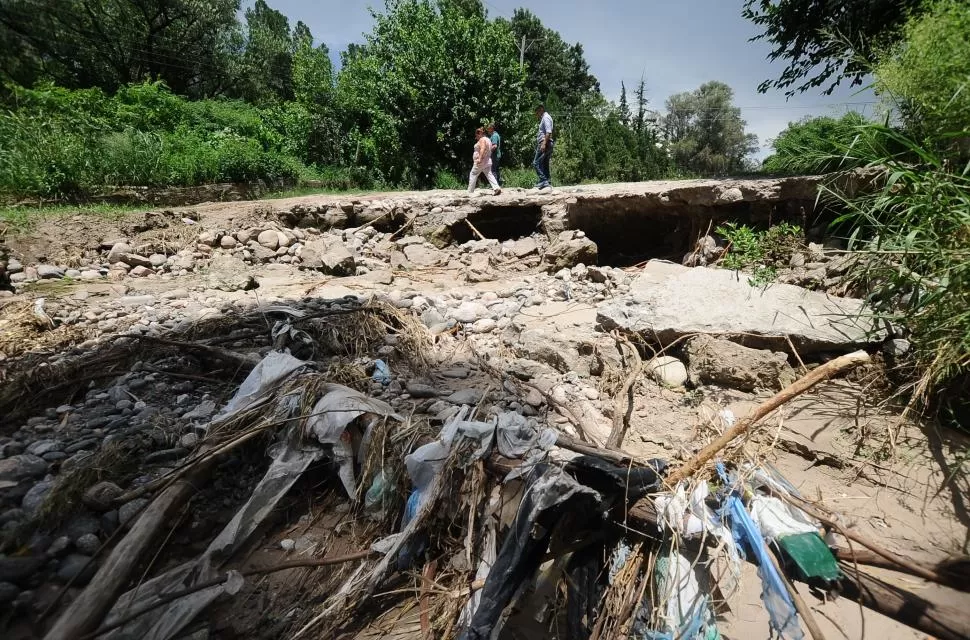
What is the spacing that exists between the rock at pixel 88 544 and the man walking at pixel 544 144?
724 centimetres

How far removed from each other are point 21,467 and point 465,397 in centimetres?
210

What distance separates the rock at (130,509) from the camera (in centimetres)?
180

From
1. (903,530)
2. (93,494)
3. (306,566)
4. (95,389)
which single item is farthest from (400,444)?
(903,530)

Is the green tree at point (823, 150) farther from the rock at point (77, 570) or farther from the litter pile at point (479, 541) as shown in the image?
the rock at point (77, 570)

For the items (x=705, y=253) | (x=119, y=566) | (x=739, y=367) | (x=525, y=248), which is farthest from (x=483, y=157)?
(x=119, y=566)

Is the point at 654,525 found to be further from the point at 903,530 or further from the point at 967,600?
the point at 903,530

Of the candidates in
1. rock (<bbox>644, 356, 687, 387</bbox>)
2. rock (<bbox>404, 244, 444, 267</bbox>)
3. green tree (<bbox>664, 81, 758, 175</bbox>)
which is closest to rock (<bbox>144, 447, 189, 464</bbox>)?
rock (<bbox>644, 356, 687, 387</bbox>)

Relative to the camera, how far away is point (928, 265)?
2.61 metres

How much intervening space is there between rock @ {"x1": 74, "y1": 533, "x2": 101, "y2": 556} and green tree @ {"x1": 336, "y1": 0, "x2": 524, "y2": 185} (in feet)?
37.2

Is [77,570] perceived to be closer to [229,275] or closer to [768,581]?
[768,581]

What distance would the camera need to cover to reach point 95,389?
2.74 metres

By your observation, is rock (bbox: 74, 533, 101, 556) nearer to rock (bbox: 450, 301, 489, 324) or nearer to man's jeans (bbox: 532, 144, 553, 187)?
rock (bbox: 450, 301, 489, 324)

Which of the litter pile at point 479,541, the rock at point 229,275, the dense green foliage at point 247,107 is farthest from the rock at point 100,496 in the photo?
the dense green foliage at point 247,107

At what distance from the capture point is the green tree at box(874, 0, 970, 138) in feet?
9.23
